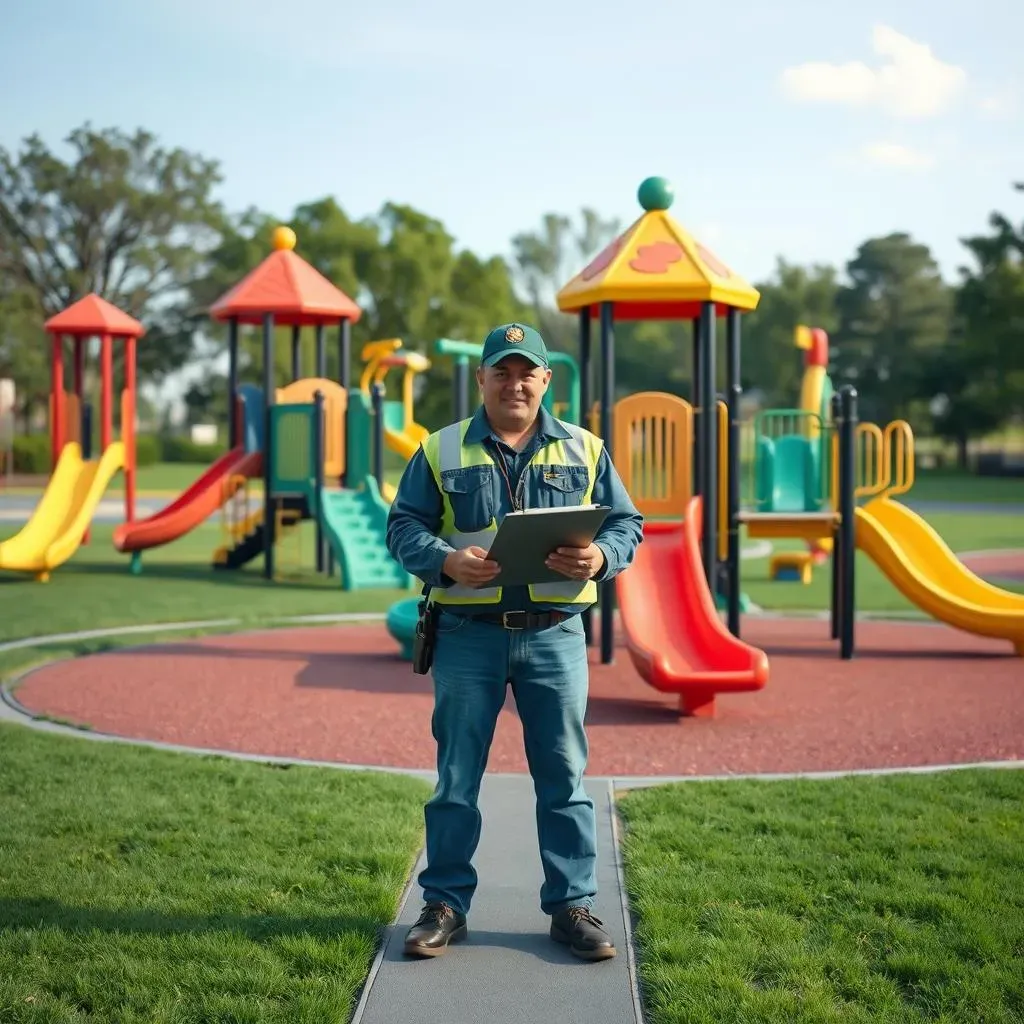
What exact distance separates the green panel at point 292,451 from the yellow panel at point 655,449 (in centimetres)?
831

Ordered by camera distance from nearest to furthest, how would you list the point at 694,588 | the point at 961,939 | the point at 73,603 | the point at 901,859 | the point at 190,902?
the point at 961,939
the point at 190,902
the point at 901,859
the point at 694,588
the point at 73,603

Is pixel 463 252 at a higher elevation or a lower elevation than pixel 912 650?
higher

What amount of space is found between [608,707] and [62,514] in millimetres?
13245

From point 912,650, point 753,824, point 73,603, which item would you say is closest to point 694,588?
point 912,650

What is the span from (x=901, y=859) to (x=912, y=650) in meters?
7.03

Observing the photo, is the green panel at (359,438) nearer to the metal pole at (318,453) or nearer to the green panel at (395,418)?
the metal pole at (318,453)

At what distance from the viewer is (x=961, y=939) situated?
4.43m

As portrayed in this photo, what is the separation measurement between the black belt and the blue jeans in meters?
0.02

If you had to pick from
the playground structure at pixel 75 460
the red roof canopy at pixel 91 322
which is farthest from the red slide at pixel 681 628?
the red roof canopy at pixel 91 322

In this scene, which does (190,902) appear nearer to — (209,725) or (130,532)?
(209,725)

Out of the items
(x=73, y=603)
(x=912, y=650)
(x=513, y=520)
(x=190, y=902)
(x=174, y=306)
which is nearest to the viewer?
(x=513, y=520)

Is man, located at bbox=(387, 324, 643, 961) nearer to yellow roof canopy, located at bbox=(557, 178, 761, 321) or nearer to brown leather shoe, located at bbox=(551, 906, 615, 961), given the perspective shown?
brown leather shoe, located at bbox=(551, 906, 615, 961)

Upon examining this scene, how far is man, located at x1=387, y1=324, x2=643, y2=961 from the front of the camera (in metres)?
4.41

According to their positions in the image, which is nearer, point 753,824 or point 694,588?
point 753,824
